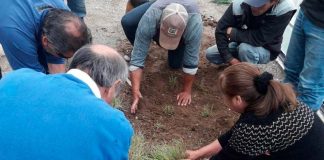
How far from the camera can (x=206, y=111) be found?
10.2 feet

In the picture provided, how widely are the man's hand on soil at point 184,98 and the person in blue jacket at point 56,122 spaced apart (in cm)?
182

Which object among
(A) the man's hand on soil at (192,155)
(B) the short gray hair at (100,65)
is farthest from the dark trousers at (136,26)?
(B) the short gray hair at (100,65)

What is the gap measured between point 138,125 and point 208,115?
0.56 meters

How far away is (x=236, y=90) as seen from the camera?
203 centimetres

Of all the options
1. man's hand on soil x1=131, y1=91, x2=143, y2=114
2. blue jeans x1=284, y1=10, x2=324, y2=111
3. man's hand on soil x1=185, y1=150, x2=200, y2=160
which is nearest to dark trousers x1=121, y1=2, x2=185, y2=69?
man's hand on soil x1=131, y1=91, x2=143, y2=114

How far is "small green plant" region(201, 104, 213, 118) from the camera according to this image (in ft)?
10.2

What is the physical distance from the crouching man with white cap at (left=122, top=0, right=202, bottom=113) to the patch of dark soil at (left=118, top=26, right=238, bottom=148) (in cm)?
11

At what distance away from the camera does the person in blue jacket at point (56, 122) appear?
128 centimetres

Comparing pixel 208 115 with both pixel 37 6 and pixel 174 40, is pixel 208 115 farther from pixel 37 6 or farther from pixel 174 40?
pixel 37 6

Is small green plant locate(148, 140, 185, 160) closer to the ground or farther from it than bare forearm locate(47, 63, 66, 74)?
closer to the ground

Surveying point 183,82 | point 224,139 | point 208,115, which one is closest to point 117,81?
point 224,139

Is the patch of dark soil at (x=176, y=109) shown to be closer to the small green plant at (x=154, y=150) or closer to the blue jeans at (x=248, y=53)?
the small green plant at (x=154, y=150)

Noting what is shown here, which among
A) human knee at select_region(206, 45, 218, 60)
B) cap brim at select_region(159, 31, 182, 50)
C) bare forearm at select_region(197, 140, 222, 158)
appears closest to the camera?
bare forearm at select_region(197, 140, 222, 158)

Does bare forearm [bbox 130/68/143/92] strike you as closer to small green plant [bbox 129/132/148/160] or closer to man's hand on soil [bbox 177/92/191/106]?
man's hand on soil [bbox 177/92/191/106]
